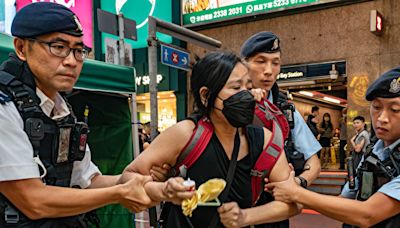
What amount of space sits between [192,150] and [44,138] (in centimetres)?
65

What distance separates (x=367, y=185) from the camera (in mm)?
2072

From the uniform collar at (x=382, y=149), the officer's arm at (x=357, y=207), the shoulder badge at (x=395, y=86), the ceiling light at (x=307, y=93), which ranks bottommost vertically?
the officer's arm at (x=357, y=207)

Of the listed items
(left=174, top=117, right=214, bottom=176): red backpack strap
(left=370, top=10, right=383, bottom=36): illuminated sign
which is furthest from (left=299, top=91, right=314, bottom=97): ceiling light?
(left=174, top=117, right=214, bottom=176): red backpack strap

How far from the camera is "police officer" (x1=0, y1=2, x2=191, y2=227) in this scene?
1508 mm

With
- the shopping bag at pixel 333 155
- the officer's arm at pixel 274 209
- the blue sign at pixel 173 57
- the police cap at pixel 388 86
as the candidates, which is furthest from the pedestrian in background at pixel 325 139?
the officer's arm at pixel 274 209

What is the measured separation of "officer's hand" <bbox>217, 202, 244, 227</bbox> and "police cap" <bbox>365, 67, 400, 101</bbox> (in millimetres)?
955

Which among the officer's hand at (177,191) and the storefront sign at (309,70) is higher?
the storefront sign at (309,70)

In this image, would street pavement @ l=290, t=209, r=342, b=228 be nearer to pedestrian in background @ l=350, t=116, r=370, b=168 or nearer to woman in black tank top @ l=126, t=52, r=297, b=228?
pedestrian in background @ l=350, t=116, r=370, b=168

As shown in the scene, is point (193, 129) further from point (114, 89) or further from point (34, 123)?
point (114, 89)

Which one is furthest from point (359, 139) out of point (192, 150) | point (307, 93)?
point (192, 150)

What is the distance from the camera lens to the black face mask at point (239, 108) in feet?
6.07

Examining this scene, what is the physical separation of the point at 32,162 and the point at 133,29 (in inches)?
138

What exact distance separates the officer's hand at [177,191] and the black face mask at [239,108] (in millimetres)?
452

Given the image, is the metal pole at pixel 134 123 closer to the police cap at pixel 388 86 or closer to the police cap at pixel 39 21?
the police cap at pixel 39 21
